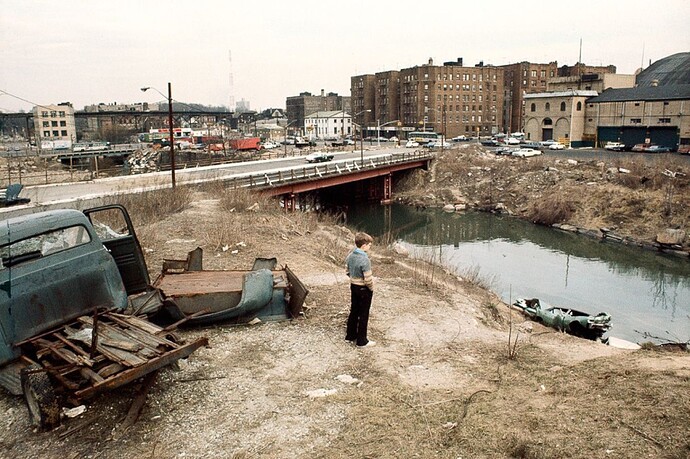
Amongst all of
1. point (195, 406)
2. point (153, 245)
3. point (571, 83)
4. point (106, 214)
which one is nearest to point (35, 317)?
point (195, 406)

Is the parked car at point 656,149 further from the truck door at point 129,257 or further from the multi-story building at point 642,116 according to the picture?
the truck door at point 129,257

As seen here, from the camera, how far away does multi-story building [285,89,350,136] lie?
15238 cm

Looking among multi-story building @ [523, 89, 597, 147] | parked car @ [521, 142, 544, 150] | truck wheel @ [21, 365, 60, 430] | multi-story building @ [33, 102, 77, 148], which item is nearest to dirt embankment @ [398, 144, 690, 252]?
parked car @ [521, 142, 544, 150]

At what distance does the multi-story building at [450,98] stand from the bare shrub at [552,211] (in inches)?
2267

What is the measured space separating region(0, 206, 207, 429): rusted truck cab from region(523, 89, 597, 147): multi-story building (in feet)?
245

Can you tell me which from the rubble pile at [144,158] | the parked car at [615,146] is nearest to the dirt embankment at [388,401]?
the parked car at [615,146]

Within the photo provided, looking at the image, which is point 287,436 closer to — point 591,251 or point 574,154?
point 591,251

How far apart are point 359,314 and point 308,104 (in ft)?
487

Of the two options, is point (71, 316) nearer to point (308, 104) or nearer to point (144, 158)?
point (144, 158)

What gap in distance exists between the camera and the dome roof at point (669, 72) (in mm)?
81562

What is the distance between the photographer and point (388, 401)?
7004 mm

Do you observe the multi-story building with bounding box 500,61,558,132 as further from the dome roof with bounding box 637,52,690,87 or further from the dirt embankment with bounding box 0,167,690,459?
the dirt embankment with bounding box 0,167,690,459

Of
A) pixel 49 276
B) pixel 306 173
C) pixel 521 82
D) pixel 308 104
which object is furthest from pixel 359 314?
pixel 308 104

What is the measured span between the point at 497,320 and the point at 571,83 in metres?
81.8
